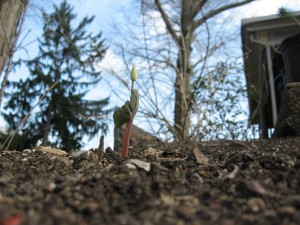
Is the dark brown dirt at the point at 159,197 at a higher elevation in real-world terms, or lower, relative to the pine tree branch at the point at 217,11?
lower

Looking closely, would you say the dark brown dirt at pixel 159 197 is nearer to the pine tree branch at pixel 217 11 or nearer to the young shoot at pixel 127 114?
the young shoot at pixel 127 114

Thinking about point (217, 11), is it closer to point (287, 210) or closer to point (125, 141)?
point (125, 141)

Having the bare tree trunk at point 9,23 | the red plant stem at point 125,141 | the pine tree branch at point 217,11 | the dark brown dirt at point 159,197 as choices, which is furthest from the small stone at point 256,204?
the pine tree branch at point 217,11

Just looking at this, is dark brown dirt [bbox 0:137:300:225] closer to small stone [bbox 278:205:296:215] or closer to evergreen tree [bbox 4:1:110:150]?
small stone [bbox 278:205:296:215]

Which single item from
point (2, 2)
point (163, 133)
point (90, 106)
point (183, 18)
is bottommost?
point (163, 133)

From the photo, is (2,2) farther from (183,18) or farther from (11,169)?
(183,18)

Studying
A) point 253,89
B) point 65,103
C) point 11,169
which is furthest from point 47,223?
point 65,103

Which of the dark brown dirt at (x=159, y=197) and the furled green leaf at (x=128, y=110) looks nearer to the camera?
the dark brown dirt at (x=159, y=197)
